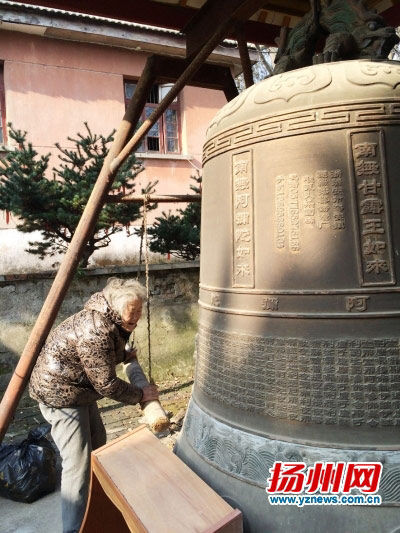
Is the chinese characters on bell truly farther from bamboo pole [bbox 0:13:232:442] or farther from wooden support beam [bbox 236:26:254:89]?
wooden support beam [bbox 236:26:254:89]

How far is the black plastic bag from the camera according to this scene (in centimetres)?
314

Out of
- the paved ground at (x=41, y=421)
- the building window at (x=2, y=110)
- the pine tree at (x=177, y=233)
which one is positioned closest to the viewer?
the paved ground at (x=41, y=421)

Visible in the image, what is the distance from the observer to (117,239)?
6.87m

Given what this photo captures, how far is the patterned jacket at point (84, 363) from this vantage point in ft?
7.80

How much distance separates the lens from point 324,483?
194cm

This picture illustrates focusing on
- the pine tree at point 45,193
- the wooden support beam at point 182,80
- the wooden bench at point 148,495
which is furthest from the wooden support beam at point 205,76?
the wooden bench at point 148,495

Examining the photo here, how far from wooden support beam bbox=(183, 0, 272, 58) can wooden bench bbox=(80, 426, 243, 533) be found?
2.55 m

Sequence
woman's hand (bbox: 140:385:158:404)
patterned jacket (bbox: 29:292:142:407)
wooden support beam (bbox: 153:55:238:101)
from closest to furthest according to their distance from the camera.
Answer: patterned jacket (bbox: 29:292:142:407), woman's hand (bbox: 140:385:158:404), wooden support beam (bbox: 153:55:238:101)

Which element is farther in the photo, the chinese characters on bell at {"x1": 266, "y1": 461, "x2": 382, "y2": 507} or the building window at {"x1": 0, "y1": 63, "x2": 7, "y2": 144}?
the building window at {"x1": 0, "y1": 63, "x2": 7, "y2": 144}

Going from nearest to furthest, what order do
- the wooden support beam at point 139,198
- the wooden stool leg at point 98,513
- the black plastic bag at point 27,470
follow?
the wooden stool leg at point 98,513, the black plastic bag at point 27,470, the wooden support beam at point 139,198

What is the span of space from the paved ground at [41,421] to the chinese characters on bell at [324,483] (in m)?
1.71

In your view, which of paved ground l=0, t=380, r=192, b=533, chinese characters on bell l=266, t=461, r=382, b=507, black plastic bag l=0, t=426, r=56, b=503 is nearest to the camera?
chinese characters on bell l=266, t=461, r=382, b=507

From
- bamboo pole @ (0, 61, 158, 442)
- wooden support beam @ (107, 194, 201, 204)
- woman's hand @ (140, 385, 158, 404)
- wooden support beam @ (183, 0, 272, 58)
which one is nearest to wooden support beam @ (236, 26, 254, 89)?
wooden support beam @ (183, 0, 272, 58)

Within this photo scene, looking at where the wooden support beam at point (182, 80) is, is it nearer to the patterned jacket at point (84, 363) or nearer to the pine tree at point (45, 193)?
the patterned jacket at point (84, 363)
